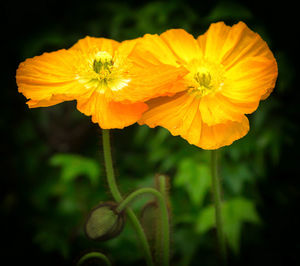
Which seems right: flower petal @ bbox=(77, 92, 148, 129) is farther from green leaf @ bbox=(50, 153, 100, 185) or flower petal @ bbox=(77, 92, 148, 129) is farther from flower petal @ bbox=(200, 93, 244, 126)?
green leaf @ bbox=(50, 153, 100, 185)

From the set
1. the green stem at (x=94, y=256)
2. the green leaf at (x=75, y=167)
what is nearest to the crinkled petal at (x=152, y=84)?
the green stem at (x=94, y=256)

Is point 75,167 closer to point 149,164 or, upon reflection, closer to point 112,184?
point 149,164

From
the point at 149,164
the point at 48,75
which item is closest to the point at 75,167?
the point at 149,164

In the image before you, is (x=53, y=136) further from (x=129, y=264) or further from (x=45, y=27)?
(x=129, y=264)

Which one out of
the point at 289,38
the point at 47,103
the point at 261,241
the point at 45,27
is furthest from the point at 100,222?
the point at 45,27

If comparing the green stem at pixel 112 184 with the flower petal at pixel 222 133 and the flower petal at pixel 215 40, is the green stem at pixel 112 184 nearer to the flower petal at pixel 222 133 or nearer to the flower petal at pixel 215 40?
the flower petal at pixel 222 133

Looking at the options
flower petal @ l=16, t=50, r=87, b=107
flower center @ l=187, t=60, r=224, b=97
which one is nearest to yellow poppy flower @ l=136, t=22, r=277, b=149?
flower center @ l=187, t=60, r=224, b=97
